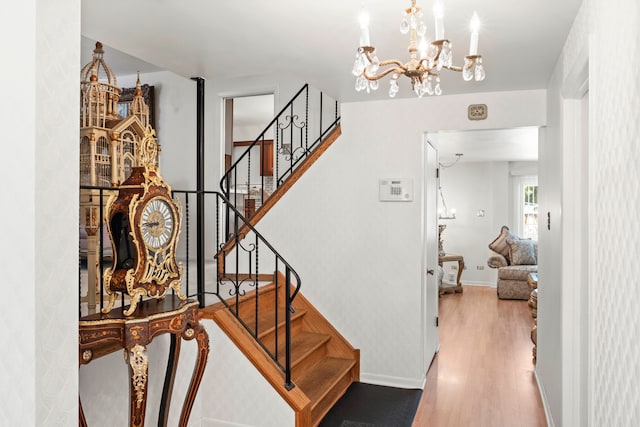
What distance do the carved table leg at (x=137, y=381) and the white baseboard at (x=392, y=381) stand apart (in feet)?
7.93

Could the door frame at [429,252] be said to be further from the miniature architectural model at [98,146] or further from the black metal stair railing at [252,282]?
the miniature architectural model at [98,146]

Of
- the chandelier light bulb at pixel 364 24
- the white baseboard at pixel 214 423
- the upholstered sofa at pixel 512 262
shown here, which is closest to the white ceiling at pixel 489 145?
the upholstered sofa at pixel 512 262

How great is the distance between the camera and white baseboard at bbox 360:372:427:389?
13.6ft

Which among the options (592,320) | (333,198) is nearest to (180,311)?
(592,320)

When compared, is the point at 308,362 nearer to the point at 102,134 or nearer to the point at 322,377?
the point at 322,377

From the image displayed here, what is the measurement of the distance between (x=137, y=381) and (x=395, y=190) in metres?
2.64

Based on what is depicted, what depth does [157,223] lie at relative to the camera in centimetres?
244

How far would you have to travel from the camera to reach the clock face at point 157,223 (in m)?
2.37

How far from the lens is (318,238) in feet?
14.5

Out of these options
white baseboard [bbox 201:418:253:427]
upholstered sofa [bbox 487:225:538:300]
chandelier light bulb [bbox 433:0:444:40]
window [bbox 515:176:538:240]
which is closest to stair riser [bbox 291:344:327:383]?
white baseboard [bbox 201:418:253:427]

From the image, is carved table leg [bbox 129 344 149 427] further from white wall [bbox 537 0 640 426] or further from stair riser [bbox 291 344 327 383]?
white wall [bbox 537 0 640 426]

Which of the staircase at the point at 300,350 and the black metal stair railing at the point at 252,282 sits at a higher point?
the black metal stair railing at the point at 252,282

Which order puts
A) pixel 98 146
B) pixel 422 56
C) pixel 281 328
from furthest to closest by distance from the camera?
pixel 281 328
pixel 98 146
pixel 422 56

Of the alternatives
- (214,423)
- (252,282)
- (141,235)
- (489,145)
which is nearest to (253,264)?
(252,282)
